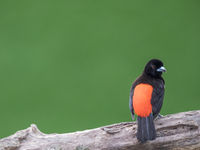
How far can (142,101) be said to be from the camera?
2.80 metres

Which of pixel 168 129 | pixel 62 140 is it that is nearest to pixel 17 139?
pixel 62 140

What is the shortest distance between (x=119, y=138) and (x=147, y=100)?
42 centimetres

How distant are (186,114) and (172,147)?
1.14 ft

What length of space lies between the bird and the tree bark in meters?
0.12

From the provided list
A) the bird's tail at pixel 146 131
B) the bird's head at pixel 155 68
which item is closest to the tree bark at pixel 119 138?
the bird's tail at pixel 146 131

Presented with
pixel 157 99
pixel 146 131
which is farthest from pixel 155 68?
pixel 146 131

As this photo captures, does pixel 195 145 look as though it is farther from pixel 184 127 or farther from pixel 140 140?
pixel 140 140

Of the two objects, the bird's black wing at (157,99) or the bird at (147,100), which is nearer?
the bird at (147,100)

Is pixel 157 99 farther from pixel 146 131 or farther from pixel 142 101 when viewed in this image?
pixel 146 131

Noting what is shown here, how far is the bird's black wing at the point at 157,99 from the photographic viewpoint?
2807 mm

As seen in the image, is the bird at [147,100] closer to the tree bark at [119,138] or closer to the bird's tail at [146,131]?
the bird's tail at [146,131]

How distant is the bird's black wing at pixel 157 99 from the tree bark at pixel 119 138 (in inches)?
4.9

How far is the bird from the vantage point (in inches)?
104

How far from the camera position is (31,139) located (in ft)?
9.66
